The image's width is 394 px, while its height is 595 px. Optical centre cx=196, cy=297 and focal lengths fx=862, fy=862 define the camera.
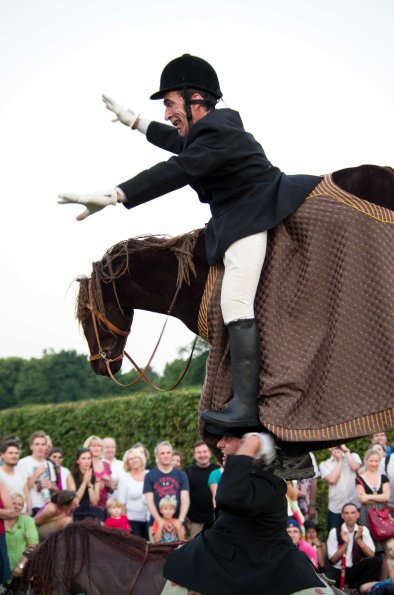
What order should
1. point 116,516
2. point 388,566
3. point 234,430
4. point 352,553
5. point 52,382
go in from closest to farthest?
point 234,430 < point 388,566 < point 352,553 < point 116,516 < point 52,382

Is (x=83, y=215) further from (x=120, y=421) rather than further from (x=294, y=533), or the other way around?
(x=120, y=421)

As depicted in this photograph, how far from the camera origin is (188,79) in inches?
187

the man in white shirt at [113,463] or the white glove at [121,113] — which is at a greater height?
the white glove at [121,113]

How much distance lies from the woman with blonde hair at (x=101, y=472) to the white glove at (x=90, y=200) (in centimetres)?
707

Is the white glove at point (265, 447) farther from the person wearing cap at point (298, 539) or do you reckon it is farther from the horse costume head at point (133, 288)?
the person wearing cap at point (298, 539)

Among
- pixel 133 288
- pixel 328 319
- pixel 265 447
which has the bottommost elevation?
pixel 265 447

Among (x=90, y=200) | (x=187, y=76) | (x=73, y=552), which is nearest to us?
(x=90, y=200)

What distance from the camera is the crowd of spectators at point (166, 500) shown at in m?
9.39

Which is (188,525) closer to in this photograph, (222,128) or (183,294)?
(183,294)

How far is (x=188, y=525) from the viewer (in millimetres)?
10320

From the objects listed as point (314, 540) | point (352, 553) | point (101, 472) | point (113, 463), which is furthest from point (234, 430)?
point (113, 463)

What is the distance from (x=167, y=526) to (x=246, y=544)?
5.66 metres

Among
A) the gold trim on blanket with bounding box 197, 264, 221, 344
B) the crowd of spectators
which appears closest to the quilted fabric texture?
the gold trim on blanket with bounding box 197, 264, 221, 344

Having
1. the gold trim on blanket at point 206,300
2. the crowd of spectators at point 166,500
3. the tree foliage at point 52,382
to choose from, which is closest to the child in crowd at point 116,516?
the crowd of spectators at point 166,500
